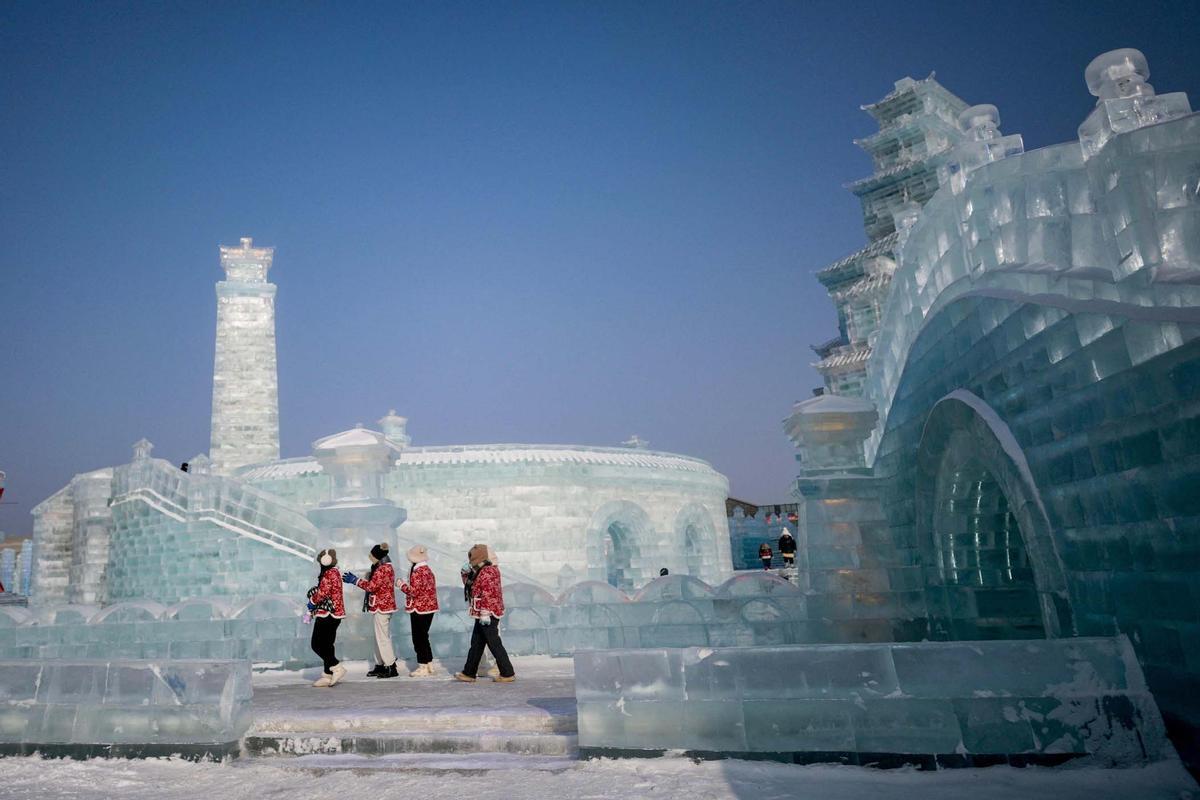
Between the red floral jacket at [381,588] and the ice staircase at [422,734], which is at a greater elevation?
the red floral jacket at [381,588]

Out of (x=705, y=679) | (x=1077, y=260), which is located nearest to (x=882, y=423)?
(x=1077, y=260)

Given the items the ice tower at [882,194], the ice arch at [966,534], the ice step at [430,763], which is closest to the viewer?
the ice step at [430,763]

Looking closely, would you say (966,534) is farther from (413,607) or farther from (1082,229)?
(413,607)

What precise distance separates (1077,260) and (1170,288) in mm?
697

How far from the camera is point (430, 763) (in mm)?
3873

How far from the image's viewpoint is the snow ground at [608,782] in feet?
9.76

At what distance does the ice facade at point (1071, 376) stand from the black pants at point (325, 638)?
5447 millimetres

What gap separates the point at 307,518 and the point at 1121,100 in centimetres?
→ 1046

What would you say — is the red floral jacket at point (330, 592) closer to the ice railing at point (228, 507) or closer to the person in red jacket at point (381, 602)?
the person in red jacket at point (381, 602)

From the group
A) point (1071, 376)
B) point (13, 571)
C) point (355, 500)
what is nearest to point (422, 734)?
point (1071, 376)

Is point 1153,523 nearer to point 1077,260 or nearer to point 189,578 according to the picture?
point 1077,260

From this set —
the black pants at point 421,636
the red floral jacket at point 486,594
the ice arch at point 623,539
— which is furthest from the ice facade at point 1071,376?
the ice arch at point 623,539

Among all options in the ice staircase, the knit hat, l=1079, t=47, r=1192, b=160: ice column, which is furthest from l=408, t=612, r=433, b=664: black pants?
l=1079, t=47, r=1192, b=160: ice column

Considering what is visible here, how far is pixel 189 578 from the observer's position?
1385cm
